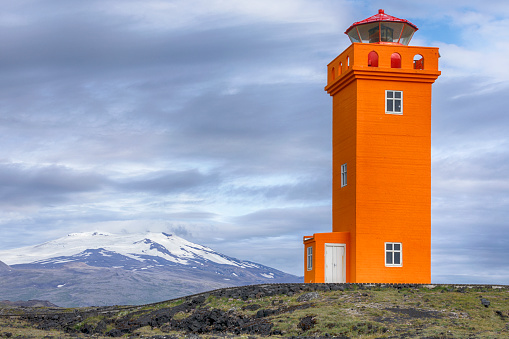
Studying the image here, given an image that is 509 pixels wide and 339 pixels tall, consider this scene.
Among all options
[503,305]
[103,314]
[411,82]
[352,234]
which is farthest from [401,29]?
[103,314]

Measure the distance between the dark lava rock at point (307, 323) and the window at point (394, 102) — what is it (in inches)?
637

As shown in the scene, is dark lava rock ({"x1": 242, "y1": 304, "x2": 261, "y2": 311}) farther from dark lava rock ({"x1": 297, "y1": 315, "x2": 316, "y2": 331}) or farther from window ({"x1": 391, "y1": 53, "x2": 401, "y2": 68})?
window ({"x1": 391, "y1": 53, "x2": 401, "y2": 68})

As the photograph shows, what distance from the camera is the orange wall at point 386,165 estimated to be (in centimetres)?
4175

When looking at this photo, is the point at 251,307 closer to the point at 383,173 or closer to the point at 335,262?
the point at 335,262

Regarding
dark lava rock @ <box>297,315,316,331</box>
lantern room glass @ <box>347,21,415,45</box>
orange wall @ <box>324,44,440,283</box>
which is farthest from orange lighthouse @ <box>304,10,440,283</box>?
dark lava rock @ <box>297,315,316,331</box>

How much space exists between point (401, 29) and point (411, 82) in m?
4.00

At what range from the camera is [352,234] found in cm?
4206

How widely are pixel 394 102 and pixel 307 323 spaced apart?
56.9 ft

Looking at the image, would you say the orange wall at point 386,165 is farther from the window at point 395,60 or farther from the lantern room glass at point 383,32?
the lantern room glass at point 383,32

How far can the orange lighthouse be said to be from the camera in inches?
1645

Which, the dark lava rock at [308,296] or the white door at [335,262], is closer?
the dark lava rock at [308,296]

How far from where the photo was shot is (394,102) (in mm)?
43031

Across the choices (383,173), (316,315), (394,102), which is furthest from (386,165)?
(316,315)

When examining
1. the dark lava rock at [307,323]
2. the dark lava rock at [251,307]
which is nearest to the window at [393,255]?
the dark lava rock at [251,307]
